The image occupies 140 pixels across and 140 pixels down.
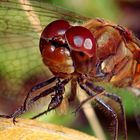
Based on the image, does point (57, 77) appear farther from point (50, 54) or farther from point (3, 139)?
point (3, 139)

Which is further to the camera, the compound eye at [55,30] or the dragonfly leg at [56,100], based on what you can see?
Answer: the dragonfly leg at [56,100]

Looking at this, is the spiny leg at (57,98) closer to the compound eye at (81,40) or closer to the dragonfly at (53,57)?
the dragonfly at (53,57)

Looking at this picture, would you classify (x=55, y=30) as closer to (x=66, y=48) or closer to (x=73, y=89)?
(x=66, y=48)

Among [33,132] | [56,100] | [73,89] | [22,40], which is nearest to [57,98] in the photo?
[56,100]

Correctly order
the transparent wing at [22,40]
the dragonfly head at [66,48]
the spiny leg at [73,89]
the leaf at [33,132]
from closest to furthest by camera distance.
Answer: the leaf at [33,132] < the dragonfly head at [66,48] < the spiny leg at [73,89] < the transparent wing at [22,40]

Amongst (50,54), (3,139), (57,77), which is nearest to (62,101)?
(57,77)

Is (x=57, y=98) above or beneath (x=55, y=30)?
beneath

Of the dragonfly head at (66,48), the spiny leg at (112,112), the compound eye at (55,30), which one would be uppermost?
the compound eye at (55,30)

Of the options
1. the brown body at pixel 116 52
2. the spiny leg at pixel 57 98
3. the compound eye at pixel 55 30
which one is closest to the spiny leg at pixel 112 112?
the brown body at pixel 116 52
